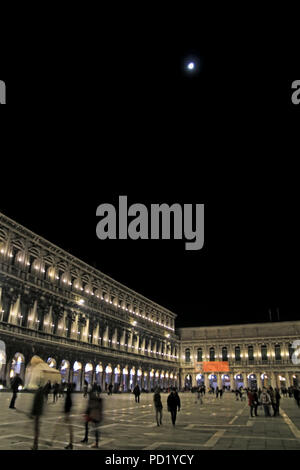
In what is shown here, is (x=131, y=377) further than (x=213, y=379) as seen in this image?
No

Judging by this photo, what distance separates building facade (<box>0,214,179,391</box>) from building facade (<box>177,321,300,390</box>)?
19.3 meters

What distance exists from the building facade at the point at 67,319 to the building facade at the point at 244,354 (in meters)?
19.3

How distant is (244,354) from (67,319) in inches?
1974

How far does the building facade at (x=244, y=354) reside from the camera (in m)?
76.2

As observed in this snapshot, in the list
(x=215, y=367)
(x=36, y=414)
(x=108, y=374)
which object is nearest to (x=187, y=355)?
(x=215, y=367)

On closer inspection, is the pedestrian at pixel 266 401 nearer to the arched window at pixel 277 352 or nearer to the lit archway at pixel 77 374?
the lit archway at pixel 77 374

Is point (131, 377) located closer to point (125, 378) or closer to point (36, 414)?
point (125, 378)

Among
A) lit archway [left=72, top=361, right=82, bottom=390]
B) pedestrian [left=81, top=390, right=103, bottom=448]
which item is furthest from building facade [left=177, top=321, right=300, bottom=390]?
pedestrian [left=81, top=390, right=103, bottom=448]

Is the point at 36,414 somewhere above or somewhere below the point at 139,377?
above

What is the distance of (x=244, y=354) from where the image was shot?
263 feet

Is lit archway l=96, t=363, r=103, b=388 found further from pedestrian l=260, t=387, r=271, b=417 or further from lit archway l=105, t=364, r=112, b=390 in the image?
pedestrian l=260, t=387, r=271, b=417

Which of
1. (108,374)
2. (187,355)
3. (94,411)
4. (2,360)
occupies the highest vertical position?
(187,355)

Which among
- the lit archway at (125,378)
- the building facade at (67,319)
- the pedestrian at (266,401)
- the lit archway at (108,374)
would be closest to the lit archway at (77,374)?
the building facade at (67,319)

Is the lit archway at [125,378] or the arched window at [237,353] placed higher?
the arched window at [237,353]
